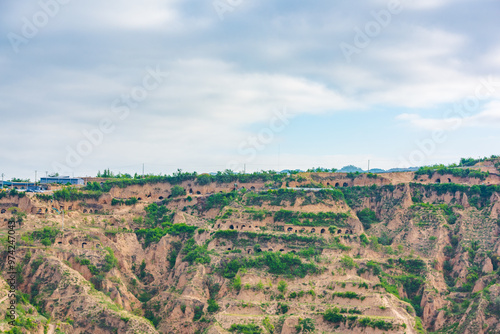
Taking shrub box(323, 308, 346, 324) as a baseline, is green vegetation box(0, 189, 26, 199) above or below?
above

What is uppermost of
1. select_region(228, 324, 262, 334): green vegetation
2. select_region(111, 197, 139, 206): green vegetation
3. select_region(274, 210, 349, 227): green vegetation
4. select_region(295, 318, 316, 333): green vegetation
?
select_region(111, 197, 139, 206): green vegetation

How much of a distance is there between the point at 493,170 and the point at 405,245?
65.4 ft

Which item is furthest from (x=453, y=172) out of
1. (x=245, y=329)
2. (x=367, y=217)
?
(x=245, y=329)

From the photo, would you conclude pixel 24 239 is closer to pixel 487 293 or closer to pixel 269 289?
pixel 269 289

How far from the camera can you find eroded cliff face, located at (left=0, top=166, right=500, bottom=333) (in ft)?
268

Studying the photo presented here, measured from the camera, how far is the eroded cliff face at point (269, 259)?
81.6 metres

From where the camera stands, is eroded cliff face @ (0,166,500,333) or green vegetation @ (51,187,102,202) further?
green vegetation @ (51,187,102,202)

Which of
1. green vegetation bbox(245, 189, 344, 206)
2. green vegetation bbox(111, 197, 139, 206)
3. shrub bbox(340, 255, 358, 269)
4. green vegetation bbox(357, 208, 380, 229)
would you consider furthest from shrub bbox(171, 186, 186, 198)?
shrub bbox(340, 255, 358, 269)

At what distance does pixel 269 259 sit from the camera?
293 ft

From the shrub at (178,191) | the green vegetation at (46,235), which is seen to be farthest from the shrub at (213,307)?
the shrub at (178,191)

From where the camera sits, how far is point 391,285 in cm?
8900

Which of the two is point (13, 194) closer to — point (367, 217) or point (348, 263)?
point (348, 263)

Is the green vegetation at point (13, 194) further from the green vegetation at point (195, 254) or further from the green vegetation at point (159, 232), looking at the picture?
the green vegetation at point (195, 254)

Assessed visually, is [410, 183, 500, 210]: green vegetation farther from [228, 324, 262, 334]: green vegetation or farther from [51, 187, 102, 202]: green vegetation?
[51, 187, 102, 202]: green vegetation
